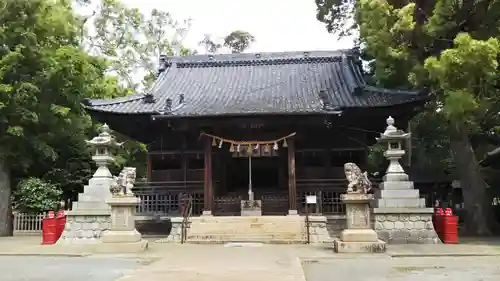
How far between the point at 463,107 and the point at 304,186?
6.92 m

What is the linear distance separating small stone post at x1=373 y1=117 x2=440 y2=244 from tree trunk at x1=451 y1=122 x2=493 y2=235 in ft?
12.4

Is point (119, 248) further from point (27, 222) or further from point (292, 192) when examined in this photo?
point (27, 222)

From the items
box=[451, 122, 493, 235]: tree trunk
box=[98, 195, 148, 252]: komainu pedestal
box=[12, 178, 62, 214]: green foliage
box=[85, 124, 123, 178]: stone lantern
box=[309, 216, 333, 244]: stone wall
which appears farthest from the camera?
box=[12, 178, 62, 214]: green foliage

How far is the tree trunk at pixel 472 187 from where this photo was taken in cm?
1702

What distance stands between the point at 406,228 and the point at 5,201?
15.9 metres

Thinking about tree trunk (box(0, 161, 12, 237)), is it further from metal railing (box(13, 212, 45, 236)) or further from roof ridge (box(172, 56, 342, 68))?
roof ridge (box(172, 56, 342, 68))

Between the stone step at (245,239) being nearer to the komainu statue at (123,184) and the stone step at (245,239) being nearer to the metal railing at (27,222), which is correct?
the komainu statue at (123,184)

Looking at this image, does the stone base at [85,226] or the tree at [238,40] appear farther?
the tree at [238,40]

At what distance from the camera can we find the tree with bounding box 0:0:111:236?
1795cm

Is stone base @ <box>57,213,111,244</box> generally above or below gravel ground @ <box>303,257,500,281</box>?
above

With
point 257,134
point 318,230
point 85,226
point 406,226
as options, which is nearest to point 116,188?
point 85,226

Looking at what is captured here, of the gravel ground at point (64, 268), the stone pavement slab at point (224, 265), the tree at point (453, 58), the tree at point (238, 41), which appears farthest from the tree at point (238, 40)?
the gravel ground at point (64, 268)

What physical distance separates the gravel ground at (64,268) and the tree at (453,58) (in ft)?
31.5

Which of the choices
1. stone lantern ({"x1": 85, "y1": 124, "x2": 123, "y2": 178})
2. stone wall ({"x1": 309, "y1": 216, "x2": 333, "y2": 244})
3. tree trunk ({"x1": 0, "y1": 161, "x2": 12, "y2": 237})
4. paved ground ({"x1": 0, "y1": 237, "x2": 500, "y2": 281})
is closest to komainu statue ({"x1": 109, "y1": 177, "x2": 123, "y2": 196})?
paved ground ({"x1": 0, "y1": 237, "x2": 500, "y2": 281})
